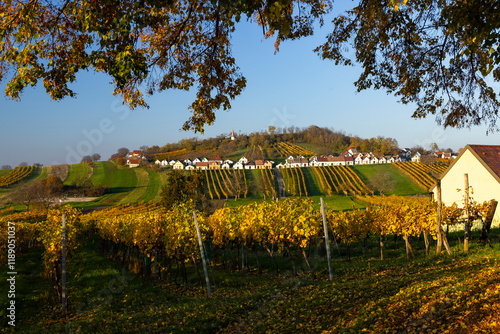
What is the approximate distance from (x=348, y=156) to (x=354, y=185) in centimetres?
4500

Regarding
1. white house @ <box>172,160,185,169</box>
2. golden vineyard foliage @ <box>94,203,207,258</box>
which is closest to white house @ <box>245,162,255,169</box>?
white house @ <box>172,160,185,169</box>

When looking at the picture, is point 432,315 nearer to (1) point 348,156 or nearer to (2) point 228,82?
(2) point 228,82

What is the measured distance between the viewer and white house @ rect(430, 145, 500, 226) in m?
22.7

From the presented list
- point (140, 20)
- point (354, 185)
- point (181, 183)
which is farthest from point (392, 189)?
point (140, 20)

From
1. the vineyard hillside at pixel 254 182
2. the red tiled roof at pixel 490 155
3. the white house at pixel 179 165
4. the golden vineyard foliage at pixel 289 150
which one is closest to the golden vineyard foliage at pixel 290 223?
the red tiled roof at pixel 490 155

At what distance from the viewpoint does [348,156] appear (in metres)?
124

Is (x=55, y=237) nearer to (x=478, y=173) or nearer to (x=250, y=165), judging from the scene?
(x=478, y=173)

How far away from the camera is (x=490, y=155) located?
24125mm

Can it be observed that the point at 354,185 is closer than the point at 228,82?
No

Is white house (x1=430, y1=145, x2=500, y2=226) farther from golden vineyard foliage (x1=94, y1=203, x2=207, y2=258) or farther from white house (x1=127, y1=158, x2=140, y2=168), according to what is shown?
white house (x1=127, y1=158, x2=140, y2=168)

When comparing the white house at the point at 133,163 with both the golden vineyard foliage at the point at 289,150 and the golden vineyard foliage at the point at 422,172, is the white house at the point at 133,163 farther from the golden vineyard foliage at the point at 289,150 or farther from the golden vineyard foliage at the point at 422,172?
the golden vineyard foliage at the point at 422,172

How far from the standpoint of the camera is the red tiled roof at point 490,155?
23073 millimetres

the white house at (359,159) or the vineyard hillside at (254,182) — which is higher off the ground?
the white house at (359,159)

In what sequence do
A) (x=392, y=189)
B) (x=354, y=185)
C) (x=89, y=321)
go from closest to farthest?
1. (x=89, y=321)
2. (x=392, y=189)
3. (x=354, y=185)
